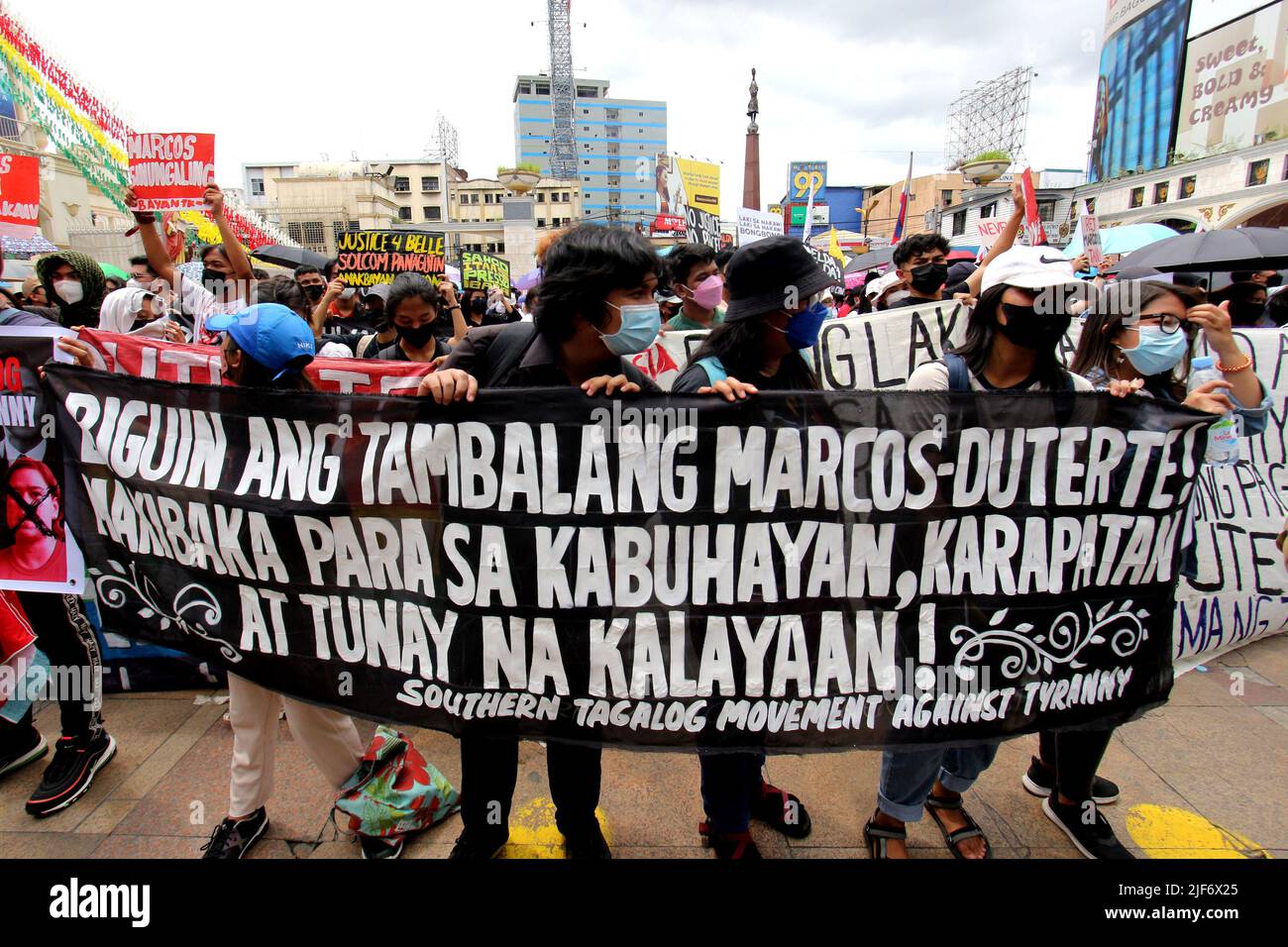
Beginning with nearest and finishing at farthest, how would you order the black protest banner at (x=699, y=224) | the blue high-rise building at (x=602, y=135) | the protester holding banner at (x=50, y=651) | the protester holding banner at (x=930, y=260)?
the protester holding banner at (x=50, y=651)
the protester holding banner at (x=930, y=260)
the black protest banner at (x=699, y=224)
the blue high-rise building at (x=602, y=135)

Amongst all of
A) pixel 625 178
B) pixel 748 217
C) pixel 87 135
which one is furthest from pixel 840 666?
pixel 625 178

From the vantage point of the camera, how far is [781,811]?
2.57 metres

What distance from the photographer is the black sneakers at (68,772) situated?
8.52 feet

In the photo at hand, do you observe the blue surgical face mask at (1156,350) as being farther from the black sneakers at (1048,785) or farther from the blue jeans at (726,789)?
the blue jeans at (726,789)

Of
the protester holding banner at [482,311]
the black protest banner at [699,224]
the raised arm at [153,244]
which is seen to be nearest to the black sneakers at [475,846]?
the raised arm at [153,244]

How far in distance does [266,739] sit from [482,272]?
13559 mm

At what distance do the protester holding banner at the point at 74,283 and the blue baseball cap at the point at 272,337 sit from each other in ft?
7.07

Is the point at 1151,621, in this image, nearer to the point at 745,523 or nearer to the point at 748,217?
the point at 745,523

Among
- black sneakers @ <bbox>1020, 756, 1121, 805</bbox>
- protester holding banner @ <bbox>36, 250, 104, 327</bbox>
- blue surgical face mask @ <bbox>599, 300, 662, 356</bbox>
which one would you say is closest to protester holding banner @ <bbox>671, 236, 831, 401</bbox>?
blue surgical face mask @ <bbox>599, 300, 662, 356</bbox>

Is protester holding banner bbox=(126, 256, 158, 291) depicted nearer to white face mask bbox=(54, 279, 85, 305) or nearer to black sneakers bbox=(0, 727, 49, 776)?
white face mask bbox=(54, 279, 85, 305)

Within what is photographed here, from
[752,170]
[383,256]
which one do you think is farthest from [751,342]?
[752,170]

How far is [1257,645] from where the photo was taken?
3887mm

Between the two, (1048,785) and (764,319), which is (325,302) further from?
(1048,785)
